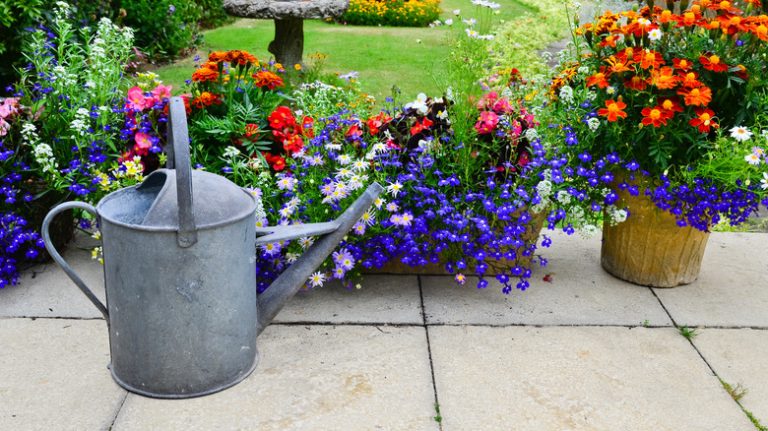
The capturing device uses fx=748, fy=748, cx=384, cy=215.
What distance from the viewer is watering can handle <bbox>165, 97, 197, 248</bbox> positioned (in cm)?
210

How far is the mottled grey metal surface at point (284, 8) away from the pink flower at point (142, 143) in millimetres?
2708

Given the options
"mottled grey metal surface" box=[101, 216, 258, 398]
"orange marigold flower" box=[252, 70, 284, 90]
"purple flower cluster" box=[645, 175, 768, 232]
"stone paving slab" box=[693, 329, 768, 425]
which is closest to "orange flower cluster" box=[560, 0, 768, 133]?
"purple flower cluster" box=[645, 175, 768, 232]

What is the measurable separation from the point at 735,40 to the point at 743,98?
0.24 m

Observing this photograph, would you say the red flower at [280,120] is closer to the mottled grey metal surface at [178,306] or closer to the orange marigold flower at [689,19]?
the mottled grey metal surface at [178,306]

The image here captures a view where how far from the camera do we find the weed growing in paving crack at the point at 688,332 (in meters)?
2.92

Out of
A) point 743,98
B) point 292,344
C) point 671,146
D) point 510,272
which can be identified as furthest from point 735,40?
point 292,344

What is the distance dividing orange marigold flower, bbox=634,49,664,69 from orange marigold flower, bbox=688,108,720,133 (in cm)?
25

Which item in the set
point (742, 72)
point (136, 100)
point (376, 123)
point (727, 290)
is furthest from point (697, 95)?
→ point (136, 100)

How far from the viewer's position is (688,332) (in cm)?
295

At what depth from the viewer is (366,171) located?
3178mm

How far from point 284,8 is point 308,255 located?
362cm

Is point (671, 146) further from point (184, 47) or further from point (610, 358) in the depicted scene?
point (184, 47)

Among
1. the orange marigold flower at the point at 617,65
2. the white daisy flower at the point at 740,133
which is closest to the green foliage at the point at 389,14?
the orange marigold flower at the point at 617,65

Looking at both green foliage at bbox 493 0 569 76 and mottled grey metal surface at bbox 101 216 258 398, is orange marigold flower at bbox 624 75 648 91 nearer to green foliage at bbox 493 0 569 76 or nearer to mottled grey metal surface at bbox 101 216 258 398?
mottled grey metal surface at bbox 101 216 258 398
